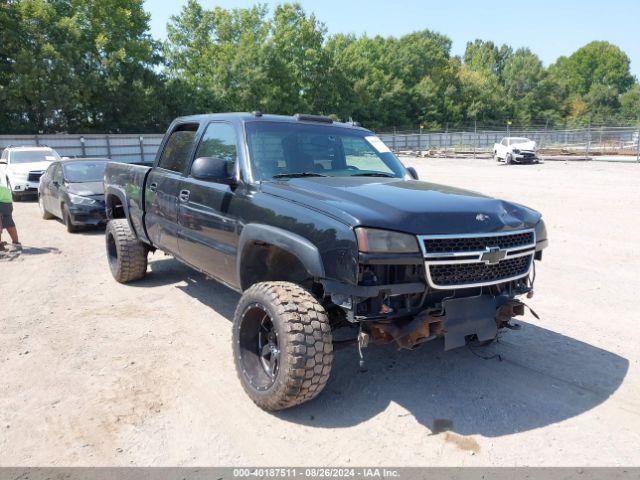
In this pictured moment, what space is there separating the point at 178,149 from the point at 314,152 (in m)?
1.66

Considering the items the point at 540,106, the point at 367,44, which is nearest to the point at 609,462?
the point at 367,44

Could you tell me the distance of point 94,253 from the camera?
8609 mm

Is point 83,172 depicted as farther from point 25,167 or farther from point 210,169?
point 210,169

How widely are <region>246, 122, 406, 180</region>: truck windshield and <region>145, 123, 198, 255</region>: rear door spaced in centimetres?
100

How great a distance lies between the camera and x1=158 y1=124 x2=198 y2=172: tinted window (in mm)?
5090

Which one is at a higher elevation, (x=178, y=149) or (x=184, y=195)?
(x=178, y=149)

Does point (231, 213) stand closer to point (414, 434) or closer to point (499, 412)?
point (414, 434)

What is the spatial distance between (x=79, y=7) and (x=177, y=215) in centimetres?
4095

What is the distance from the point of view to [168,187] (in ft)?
16.8

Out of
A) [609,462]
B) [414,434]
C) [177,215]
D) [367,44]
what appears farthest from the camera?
[367,44]

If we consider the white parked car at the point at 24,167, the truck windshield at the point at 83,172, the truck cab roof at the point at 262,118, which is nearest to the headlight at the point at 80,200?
the truck windshield at the point at 83,172

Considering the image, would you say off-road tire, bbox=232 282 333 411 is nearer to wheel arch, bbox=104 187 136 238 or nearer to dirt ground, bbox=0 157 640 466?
dirt ground, bbox=0 157 640 466

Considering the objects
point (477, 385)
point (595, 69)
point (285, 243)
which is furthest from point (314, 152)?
point (595, 69)

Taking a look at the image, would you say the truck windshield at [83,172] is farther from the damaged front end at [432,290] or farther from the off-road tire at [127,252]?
the damaged front end at [432,290]
